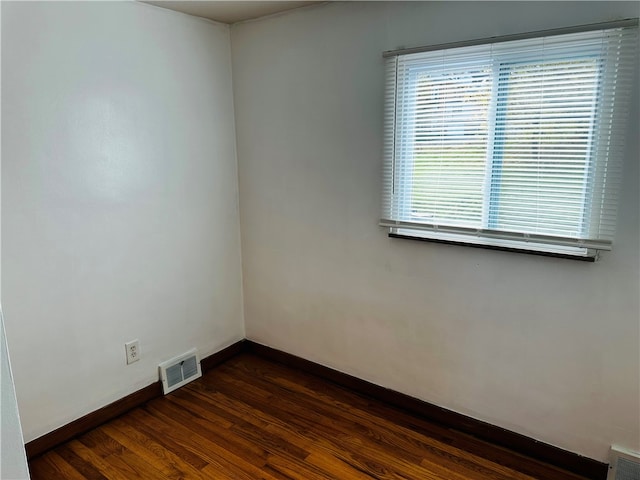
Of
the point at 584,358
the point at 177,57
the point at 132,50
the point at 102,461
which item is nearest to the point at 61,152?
the point at 132,50

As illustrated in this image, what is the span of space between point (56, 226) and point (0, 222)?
0.22 metres

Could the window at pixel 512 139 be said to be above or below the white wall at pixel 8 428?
above

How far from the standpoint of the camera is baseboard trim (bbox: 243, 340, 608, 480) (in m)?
1.97

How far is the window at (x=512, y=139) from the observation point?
5.54 ft

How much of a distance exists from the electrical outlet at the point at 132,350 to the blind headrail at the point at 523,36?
1984 millimetres

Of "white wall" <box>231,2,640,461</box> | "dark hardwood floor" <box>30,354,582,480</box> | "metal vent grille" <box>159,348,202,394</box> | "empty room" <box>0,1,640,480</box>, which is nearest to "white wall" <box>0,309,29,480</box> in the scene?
"empty room" <box>0,1,640,480</box>

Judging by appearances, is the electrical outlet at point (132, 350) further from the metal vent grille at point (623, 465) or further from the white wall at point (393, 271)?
the metal vent grille at point (623, 465)

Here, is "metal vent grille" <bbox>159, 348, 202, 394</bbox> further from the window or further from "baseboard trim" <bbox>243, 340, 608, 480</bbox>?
the window

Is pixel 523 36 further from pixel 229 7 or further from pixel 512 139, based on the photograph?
pixel 229 7

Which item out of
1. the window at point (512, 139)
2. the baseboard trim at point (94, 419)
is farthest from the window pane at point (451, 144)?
the baseboard trim at point (94, 419)

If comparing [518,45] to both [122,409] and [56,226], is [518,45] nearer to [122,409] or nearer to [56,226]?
[56,226]

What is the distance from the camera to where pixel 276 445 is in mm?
2180

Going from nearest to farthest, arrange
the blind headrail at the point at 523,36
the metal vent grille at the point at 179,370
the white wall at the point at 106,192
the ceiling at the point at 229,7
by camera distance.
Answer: the blind headrail at the point at 523,36
the white wall at the point at 106,192
the ceiling at the point at 229,7
the metal vent grille at the point at 179,370

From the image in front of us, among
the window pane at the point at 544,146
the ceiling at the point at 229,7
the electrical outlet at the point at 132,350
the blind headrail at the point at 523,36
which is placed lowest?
the electrical outlet at the point at 132,350
